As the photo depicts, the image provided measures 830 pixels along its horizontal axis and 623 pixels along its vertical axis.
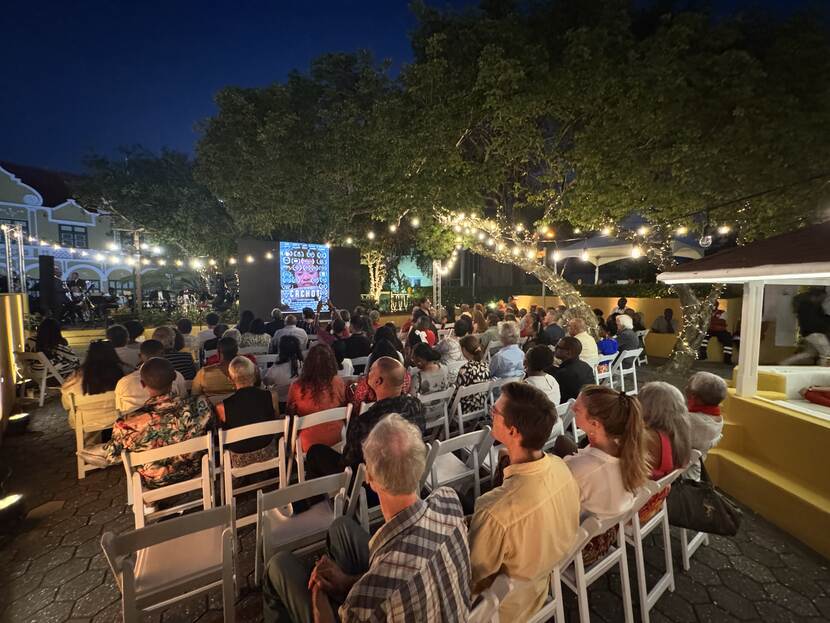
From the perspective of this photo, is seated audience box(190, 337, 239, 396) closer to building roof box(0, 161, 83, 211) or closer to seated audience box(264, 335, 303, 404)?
seated audience box(264, 335, 303, 404)

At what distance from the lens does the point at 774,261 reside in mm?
2758

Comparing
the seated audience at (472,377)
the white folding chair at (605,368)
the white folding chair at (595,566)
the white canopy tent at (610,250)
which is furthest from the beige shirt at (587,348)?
the white canopy tent at (610,250)

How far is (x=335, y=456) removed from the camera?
260 centimetres

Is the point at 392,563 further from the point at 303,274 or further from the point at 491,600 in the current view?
the point at 303,274

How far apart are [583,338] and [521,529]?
175 inches

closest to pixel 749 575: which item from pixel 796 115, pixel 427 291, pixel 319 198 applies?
Result: pixel 796 115

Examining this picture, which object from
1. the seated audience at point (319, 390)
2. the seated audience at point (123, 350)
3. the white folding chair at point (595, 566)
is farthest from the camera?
the seated audience at point (123, 350)

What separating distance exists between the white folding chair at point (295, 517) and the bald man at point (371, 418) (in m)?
0.29

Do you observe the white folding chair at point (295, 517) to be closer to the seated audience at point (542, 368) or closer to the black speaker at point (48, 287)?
the seated audience at point (542, 368)

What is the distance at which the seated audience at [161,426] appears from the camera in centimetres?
249

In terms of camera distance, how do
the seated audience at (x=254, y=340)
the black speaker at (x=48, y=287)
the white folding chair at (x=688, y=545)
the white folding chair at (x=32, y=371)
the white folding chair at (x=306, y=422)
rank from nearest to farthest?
the white folding chair at (x=688, y=545) → the white folding chair at (x=306, y=422) → the white folding chair at (x=32, y=371) → the seated audience at (x=254, y=340) → the black speaker at (x=48, y=287)

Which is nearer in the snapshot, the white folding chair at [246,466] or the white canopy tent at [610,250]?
the white folding chair at [246,466]

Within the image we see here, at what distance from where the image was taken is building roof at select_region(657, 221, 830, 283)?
8.29 ft

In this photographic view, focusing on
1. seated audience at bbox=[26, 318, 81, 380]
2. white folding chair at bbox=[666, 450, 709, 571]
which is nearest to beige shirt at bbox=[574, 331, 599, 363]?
white folding chair at bbox=[666, 450, 709, 571]
